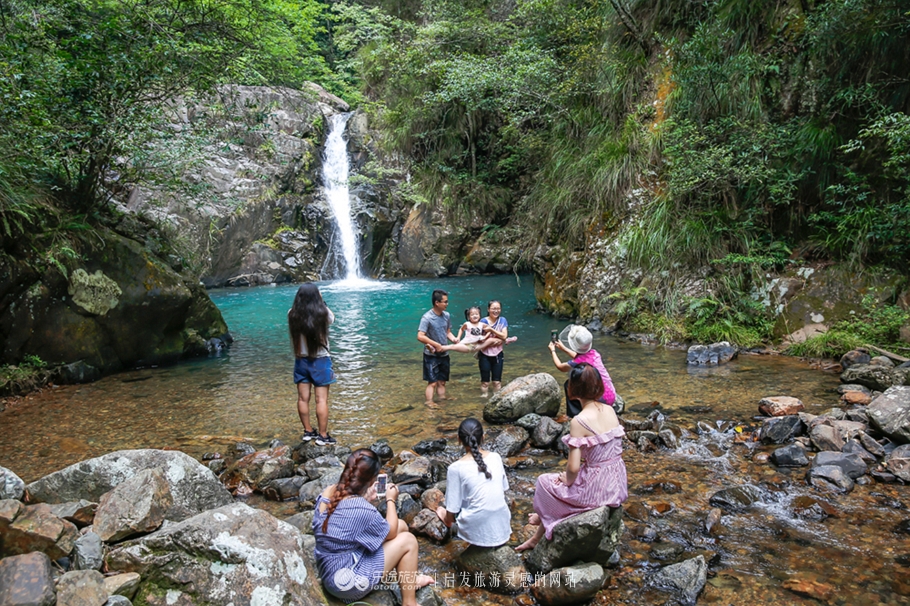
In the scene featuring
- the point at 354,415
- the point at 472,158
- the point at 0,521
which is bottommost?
the point at 354,415

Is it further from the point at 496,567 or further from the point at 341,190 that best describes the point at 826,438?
the point at 341,190

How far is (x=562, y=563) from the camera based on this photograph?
329cm

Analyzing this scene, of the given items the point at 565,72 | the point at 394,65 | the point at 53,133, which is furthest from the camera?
the point at 394,65

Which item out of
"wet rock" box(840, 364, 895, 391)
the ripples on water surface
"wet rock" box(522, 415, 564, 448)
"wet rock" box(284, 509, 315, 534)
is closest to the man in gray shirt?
the ripples on water surface

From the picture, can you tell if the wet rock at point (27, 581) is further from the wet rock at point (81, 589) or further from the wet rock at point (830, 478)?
the wet rock at point (830, 478)

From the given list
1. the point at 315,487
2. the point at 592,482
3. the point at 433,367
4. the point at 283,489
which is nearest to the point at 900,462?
the point at 592,482

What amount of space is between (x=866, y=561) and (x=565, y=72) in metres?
12.9

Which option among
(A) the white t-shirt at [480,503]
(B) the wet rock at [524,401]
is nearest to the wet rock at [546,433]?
(B) the wet rock at [524,401]

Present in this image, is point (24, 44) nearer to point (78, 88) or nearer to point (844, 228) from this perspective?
point (78, 88)

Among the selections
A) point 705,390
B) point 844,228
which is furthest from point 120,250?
point 844,228

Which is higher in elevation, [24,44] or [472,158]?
[472,158]

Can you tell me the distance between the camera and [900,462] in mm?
4484

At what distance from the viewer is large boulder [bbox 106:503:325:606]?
260 cm

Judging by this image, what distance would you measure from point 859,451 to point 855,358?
12.0ft
